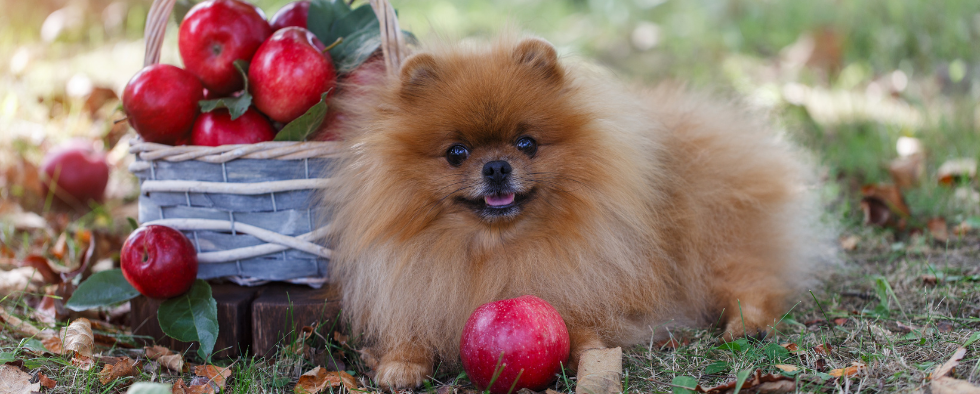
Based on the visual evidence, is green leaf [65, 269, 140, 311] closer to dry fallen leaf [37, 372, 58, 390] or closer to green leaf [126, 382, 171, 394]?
dry fallen leaf [37, 372, 58, 390]

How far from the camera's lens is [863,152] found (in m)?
4.13

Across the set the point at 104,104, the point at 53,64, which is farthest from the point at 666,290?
the point at 53,64

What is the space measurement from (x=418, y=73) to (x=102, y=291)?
1.35m

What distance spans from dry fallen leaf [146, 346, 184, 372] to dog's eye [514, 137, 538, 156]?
126 centimetres

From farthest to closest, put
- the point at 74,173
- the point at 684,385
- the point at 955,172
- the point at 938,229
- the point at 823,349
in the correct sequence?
the point at 955,172 < the point at 74,173 < the point at 938,229 < the point at 823,349 < the point at 684,385

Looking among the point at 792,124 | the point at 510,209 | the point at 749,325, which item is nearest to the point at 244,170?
the point at 510,209

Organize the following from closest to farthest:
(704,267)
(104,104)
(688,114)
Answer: (704,267), (688,114), (104,104)

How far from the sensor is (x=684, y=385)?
1781 mm

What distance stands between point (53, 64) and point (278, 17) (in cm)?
369

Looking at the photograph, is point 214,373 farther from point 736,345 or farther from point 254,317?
point 736,345

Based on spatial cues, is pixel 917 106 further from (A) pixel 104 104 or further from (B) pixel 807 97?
(A) pixel 104 104

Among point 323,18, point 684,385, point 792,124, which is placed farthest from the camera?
point 792,124

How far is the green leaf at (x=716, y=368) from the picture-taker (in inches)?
76.3

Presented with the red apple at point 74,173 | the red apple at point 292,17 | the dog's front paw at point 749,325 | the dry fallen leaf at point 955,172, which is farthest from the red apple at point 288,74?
the dry fallen leaf at point 955,172
